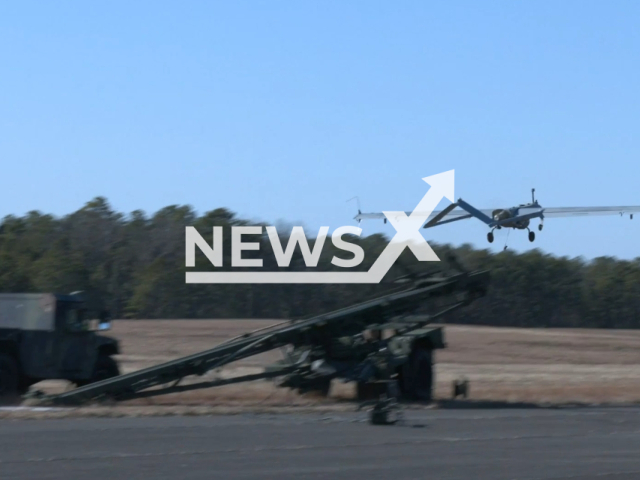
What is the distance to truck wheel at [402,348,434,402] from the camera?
20.8 metres

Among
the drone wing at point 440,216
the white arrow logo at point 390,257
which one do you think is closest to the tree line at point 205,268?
the white arrow logo at point 390,257

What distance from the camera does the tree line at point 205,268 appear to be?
149ft

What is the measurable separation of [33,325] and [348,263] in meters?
20.7

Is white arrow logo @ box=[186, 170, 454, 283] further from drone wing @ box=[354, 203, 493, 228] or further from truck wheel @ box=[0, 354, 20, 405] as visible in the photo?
truck wheel @ box=[0, 354, 20, 405]

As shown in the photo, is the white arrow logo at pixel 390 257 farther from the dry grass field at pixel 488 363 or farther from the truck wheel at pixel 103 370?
the truck wheel at pixel 103 370

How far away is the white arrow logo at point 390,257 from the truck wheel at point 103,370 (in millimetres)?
7130

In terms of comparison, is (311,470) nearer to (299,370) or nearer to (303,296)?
(299,370)

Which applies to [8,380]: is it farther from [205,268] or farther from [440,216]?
[205,268]

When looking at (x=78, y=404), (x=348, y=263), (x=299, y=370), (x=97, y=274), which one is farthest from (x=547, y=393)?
(x=97, y=274)

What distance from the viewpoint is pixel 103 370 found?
2058cm

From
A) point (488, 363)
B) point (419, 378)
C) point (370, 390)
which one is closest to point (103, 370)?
point (370, 390)

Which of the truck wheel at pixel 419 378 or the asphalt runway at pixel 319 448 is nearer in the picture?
the asphalt runway at pixel 319 448

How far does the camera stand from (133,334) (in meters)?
37.8

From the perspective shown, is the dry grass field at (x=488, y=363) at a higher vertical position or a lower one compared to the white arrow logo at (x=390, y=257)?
lower
